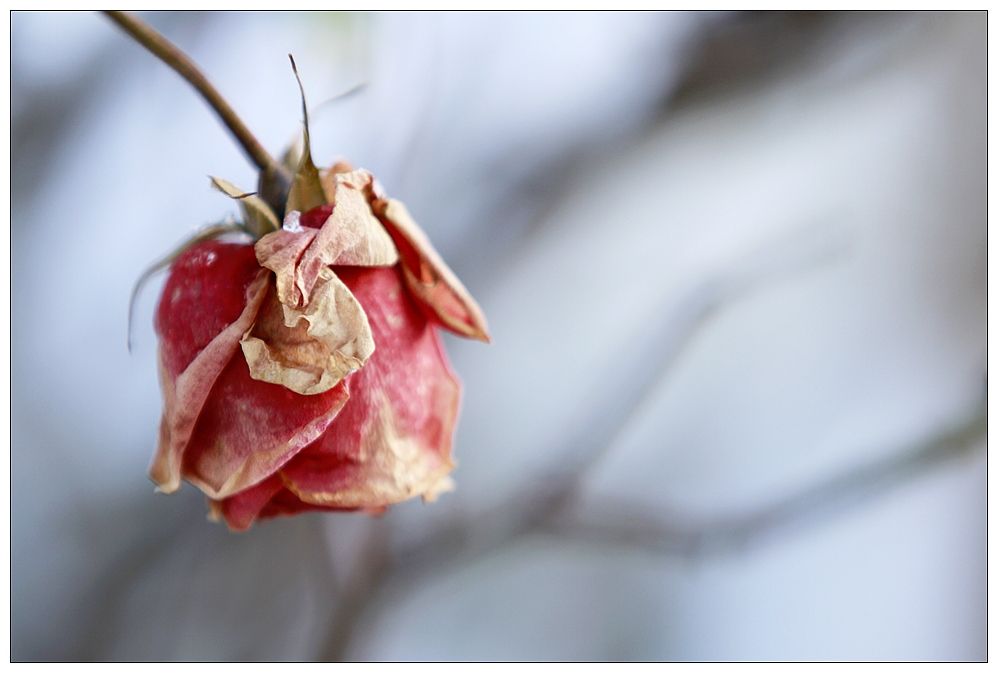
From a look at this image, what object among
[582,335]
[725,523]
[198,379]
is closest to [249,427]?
[198,379]

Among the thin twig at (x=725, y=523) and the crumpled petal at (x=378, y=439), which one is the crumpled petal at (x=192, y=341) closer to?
the crumpled petal at (x=378, y=439)

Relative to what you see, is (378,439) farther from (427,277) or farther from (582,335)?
(582,335)

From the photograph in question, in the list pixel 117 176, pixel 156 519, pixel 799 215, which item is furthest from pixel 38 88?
pixel 799 215

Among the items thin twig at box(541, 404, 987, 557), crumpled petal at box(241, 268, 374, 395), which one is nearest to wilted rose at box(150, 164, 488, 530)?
crumpled petal at box(241, 268, 374, 395)

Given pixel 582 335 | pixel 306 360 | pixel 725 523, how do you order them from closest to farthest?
pixel 306 360
pixel 725 523
pixel 582 335

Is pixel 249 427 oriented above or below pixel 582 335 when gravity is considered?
above

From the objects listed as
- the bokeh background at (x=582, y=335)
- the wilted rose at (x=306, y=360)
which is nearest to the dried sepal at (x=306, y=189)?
the wilted rose at (x=306, y=360)

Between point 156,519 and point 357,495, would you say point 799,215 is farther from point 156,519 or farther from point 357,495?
point 156,519
